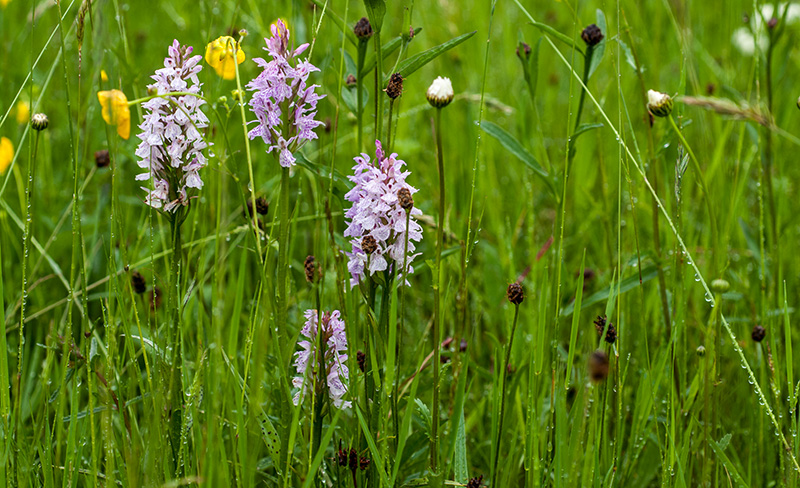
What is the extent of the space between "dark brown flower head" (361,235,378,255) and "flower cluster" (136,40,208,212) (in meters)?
0.34

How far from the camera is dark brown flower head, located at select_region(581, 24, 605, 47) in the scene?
1.65 metres

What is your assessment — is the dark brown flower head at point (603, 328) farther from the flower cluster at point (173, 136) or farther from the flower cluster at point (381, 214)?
the flower cluster at point (173, 136)

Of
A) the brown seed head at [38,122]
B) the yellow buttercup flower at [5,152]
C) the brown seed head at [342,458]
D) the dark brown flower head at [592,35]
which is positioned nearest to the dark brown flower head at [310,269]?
the brown seed head at [342,458]

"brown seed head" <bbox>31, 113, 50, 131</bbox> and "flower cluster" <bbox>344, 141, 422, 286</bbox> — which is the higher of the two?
"brown seed head" <bbox>31, 113, 50, 131</bbox>

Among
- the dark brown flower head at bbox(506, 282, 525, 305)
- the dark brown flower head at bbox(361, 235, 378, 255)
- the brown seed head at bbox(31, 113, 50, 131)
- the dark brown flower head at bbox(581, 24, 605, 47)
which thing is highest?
the dark brown flower head at bbox(581, 24, 605, 47)

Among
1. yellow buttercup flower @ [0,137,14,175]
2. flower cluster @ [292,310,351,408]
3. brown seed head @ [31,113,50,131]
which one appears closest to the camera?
flower cluster @ [292,310,351,408]

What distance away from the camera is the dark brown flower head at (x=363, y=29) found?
137cm

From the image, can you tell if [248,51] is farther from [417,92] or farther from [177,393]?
[177,393]

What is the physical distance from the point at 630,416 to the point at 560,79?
91.6 inches

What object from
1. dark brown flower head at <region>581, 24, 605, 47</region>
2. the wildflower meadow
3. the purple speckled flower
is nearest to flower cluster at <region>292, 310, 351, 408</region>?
the wildflower meadow

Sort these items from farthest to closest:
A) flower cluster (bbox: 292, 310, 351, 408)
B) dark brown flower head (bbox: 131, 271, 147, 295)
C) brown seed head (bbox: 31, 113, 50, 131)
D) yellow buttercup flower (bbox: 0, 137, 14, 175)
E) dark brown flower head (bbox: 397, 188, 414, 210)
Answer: yellow buttercup flower (bbox: 0, 137, 14, 175) → dark brown flower head (bbox: 131, 271, 147, 295) → brown seed head (bbox: 31, 113, 50, 131) → flower cluster (bbox: 292, 310, 351, 408) → dark brown flower head (bbox: 397, 188, 414, 210)

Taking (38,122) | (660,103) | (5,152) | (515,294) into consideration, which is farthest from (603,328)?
(5,152)

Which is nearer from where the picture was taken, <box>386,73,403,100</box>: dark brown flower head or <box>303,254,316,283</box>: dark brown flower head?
<box>386,73,403,100</box>: dark brown flower head

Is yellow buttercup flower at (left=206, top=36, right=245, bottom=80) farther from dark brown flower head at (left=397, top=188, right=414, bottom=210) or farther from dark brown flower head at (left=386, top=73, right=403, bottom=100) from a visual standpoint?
dark brown flower head at (left=397, top=188, right=414, bottom=210)
